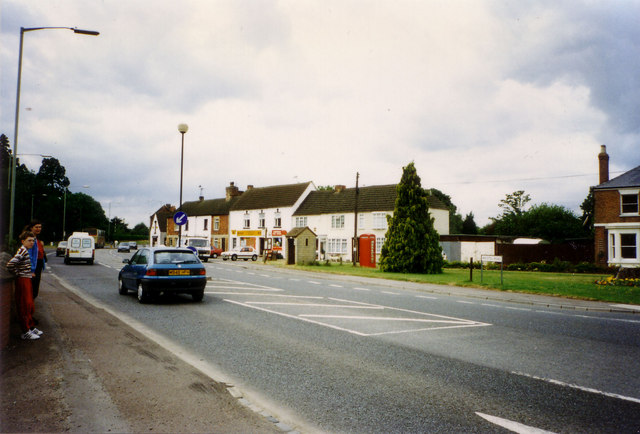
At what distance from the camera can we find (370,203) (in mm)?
48594

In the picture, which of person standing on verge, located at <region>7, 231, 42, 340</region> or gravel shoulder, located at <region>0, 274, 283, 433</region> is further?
person standing on verge, located at <region>7, 231, 42, 340</region>

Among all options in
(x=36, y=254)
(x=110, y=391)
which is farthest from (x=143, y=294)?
(x=110, y=391)

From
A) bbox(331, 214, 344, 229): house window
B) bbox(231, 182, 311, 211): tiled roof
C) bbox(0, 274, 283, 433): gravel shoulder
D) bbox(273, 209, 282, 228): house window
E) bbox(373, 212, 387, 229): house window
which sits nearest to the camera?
bbox(0, 274, 283, 433): gravel shoulder

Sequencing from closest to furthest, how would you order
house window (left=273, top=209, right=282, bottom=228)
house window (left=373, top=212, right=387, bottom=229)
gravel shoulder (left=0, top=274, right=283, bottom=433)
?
gravel shoulder (left=0, top=274, right=283, bottom=433) < house window (left=373, top=212, right=387, bottom=229) < house window (left=273, top=209, right=282, bottom=228)

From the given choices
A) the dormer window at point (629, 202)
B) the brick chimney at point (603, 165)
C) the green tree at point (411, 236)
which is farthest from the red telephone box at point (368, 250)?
the brick chimney at point (603, 165)

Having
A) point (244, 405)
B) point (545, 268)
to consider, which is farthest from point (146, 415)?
point (545, 268)

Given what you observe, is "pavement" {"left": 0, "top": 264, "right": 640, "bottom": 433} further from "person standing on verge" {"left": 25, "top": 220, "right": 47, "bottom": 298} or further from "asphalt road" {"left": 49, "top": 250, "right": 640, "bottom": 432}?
"person standing on verge" {"left": 25, "top": 220, "right": 47, "bottom": 298}

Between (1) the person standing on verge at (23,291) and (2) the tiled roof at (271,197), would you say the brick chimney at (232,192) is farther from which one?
(1) the person standing on verge at (23,291)

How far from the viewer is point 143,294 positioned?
1268cm

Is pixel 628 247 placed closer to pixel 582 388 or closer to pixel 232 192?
pixel 582 388

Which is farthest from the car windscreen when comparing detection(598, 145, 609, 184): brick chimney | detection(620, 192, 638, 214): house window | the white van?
detection(598, 145, 609, 184): brick chimney

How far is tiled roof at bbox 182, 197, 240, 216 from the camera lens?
216ft

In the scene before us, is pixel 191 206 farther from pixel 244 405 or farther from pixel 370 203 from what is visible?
pixel 244 405

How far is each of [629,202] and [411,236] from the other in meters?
17.8
